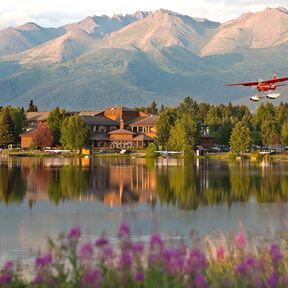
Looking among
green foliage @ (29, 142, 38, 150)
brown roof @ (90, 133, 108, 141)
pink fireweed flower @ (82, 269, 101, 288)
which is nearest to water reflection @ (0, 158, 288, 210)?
pink fireweed flower @ (82, 269, 101, 288)

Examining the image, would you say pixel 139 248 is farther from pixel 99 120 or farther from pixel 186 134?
pixel 99 120

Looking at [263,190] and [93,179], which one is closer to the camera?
[263,190]

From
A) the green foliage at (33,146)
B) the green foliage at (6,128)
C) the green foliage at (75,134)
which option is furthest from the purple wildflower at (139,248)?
the green foliage at (33,146)

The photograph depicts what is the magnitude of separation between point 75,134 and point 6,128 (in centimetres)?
2157

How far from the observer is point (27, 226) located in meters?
33.9

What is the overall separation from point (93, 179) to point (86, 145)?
266 feet

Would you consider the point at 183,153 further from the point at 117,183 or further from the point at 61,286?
the point at 61,286

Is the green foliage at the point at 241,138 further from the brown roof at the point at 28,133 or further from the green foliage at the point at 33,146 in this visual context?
the brown roof at the point at 28,133

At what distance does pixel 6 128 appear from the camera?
160 m

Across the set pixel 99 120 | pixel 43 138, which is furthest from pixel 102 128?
pixel 43 138

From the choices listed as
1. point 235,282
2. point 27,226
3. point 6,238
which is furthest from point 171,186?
point 235,282

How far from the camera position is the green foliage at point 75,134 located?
14425 cm

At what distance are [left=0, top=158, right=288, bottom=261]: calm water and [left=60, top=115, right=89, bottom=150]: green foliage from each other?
241 ft

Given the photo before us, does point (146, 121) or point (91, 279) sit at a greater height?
point (146, 121)
